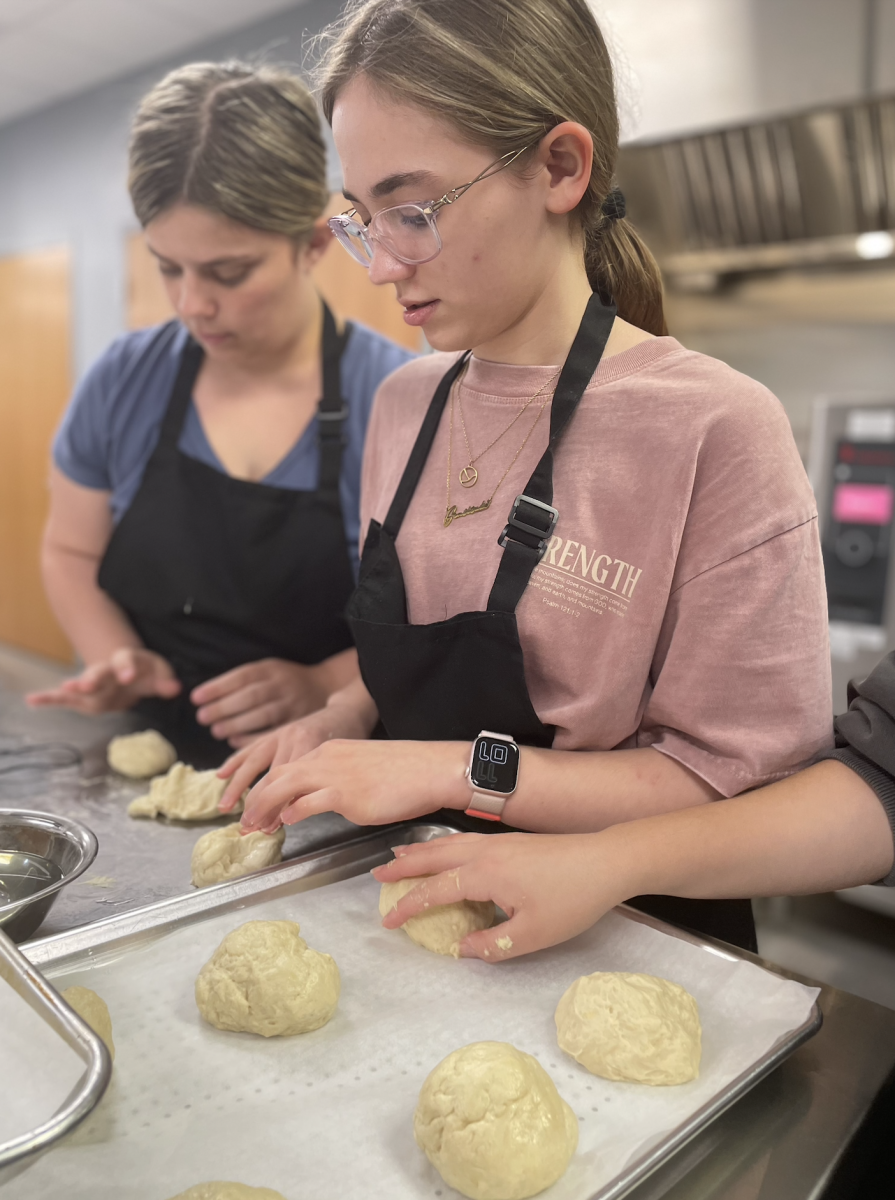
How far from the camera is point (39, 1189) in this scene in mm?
673

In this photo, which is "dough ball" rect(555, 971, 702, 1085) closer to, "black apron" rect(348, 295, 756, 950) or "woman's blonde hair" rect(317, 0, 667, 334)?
"black apron" rect(348, 295, 756, 950)

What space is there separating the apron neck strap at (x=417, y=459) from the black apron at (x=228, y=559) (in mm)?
539

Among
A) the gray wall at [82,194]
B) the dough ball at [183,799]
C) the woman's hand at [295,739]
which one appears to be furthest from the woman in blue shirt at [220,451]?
the gray wall at [82,194]

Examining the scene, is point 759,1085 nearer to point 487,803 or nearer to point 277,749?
point 487,803

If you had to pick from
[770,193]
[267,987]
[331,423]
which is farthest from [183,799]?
[770,193]

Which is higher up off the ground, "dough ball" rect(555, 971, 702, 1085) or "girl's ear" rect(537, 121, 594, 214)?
"girl's ear" rect(537, 121, 594, 214)

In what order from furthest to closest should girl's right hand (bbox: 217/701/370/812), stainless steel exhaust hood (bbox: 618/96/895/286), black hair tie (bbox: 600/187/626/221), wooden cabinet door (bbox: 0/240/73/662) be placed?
1. wooden cabinet door (bbox: 0/240/73/662)
2. stainless steel exhaust hood (bbox: 618/96/895/286)
3. girl's right hand (bbox: 217/701/370/812)
4. black hair tie (bbox: 600/187/626/221)

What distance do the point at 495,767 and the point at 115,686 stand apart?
3.24 feet

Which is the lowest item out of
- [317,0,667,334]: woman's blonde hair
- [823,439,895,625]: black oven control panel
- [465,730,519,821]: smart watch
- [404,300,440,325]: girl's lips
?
[823,439,895,625]: black oven control panel

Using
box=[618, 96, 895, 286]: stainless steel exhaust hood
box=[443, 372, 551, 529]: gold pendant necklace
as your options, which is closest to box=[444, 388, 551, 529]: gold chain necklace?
box=[443, 372, 551, 529]: gold pendant necklace

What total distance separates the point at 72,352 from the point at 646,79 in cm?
395

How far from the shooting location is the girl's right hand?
1184 millimetres

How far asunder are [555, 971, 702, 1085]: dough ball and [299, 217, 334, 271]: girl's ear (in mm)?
1345

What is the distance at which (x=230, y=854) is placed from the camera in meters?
1.11
